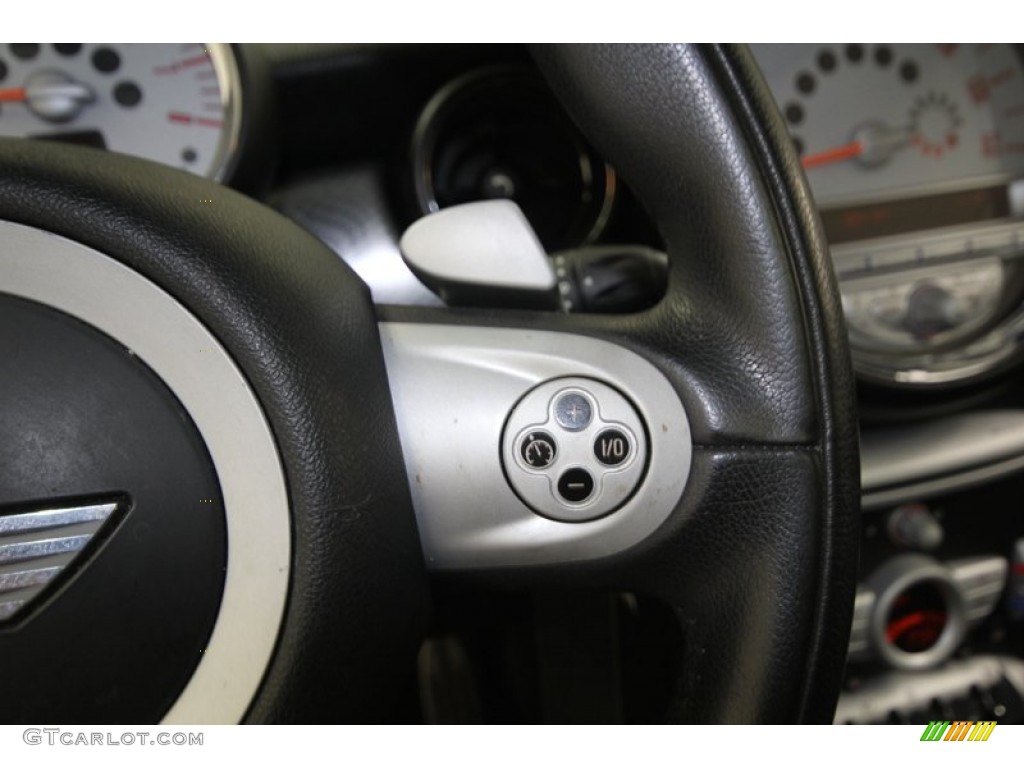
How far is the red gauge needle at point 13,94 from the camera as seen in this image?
0.68 meters

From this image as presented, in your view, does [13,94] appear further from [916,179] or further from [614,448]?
[916,179]

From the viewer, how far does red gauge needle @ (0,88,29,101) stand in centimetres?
68

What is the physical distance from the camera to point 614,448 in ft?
1.41

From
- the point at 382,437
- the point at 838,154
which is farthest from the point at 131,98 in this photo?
the point at 838,154

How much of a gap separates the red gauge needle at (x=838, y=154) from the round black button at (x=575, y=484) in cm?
63

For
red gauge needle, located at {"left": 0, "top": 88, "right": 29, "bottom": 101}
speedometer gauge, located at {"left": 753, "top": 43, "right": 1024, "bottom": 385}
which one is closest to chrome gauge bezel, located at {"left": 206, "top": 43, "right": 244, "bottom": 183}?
red gauge needle, located at {"left": 0, "top": 88, "right": 29, "bottom": 101}

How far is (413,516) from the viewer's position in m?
0.43

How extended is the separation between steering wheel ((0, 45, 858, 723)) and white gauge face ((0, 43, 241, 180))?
0.94 feet

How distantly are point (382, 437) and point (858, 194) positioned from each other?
28.4 inches

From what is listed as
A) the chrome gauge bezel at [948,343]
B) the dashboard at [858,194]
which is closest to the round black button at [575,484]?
the dashboard at [858,194]

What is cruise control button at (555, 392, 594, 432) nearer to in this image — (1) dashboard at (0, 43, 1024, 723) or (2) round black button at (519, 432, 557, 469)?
(2) round black button at (519, 432, 557, 469)

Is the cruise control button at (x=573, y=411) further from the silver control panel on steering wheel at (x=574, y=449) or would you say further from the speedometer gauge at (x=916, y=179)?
the speedometer gauge at (x=916, y=179)
